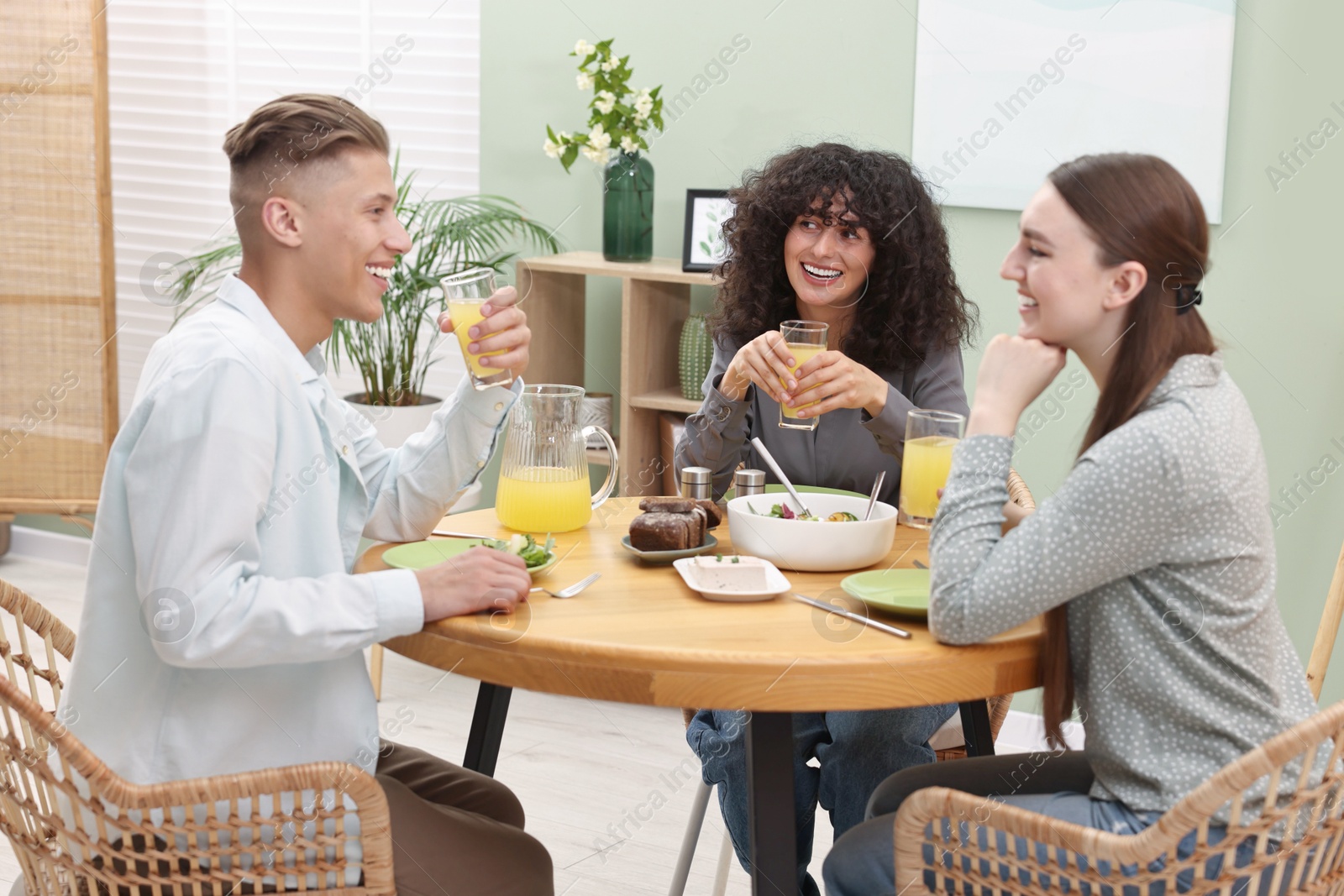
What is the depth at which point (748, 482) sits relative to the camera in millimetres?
1965

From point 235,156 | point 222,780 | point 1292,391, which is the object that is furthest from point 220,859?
point 1292,391

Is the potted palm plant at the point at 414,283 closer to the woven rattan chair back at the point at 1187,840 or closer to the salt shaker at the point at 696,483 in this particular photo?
the salt shaker at the point at 696,483

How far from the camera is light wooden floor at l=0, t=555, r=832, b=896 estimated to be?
2.74 metres

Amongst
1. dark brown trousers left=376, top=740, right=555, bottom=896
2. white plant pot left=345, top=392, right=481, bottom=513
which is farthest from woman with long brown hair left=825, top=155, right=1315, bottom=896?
white plant pot left=345, top=392, right=481, bottom=513

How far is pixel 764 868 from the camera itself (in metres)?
1.53

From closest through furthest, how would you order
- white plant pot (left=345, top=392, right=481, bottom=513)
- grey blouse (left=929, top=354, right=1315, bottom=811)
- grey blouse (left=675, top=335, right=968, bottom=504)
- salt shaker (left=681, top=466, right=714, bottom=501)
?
grey blouse (left=929, top=354, right=1315, bottom=811), salt shaker (left=681, top=466, right=714, bottom=501), grey blouse (left=675, top=335, right=968, bottom=504), white plant pot (left=345, top=392, right=481, bottom=513)

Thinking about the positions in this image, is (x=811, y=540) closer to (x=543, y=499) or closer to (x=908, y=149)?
(x=543, y=499)

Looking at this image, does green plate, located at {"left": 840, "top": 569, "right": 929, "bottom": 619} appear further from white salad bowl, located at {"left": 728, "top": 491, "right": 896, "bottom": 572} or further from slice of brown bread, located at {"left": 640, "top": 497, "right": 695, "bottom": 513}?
slice of brown bread, located at {"left": 640, "top": 497, "right": 695, "bottom": 513}

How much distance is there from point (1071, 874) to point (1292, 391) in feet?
6.57

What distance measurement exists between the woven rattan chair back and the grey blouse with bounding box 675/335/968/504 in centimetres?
98

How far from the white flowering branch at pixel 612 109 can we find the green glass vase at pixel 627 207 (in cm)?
4

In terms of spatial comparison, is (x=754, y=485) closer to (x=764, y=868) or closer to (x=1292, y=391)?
(x=764, y=868)

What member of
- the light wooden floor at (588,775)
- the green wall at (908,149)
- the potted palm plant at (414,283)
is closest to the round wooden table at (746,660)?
the light wooden floor at (588,775)

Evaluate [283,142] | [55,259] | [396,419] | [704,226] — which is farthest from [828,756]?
[55,259]
